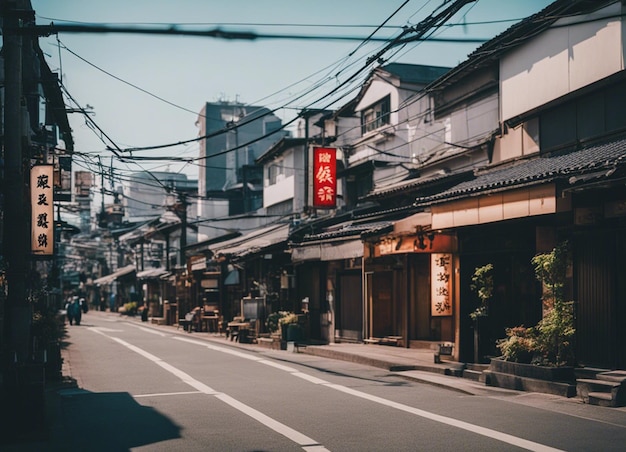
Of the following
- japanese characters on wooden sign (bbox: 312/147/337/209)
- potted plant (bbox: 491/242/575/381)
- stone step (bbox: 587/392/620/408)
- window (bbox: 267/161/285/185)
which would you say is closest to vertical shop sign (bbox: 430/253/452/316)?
potted plant (bbox: 491/242/575/381)

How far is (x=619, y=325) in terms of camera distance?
50.6ft

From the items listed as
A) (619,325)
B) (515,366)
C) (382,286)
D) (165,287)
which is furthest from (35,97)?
(165,287)

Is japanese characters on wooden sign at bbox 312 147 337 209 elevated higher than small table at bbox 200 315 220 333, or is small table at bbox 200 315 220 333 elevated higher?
japanese characters on wooden sign at bbox 312 147 337 209

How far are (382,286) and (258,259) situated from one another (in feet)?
41.9

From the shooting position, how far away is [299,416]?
41.8 ft

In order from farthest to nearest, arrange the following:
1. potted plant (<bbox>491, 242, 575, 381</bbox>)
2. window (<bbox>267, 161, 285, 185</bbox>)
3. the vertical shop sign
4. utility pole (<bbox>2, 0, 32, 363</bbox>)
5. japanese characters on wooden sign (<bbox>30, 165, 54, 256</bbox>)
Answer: window (<bbox>267, 161, 285, 185</bbox>), the vertical shop sign, japanese characters on wooden sign (<bbox>30, 165, 54, 256</bbox>), potted plant (<bbox>491, 242, 575, 381</bbox>), utility pole (<bbox>2, 0, 32, 363</bbox>)

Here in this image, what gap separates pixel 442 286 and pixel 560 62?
734cm

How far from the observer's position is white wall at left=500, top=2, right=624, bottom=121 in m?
19.1

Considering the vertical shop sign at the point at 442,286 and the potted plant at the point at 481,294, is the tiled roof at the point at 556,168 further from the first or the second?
the vertical shop sign at the point at 442,286

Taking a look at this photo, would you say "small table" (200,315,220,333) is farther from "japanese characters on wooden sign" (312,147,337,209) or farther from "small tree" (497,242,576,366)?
"small tree" (497,242,576,366)

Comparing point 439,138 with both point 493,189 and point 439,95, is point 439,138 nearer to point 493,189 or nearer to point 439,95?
point 439,95

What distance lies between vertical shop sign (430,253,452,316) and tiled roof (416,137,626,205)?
236cm

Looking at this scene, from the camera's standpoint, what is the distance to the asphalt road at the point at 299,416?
34.1 feet

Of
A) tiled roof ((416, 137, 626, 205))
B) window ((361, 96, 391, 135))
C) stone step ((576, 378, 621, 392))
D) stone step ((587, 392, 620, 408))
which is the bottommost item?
stone step ((587, 392, 620, 408))
